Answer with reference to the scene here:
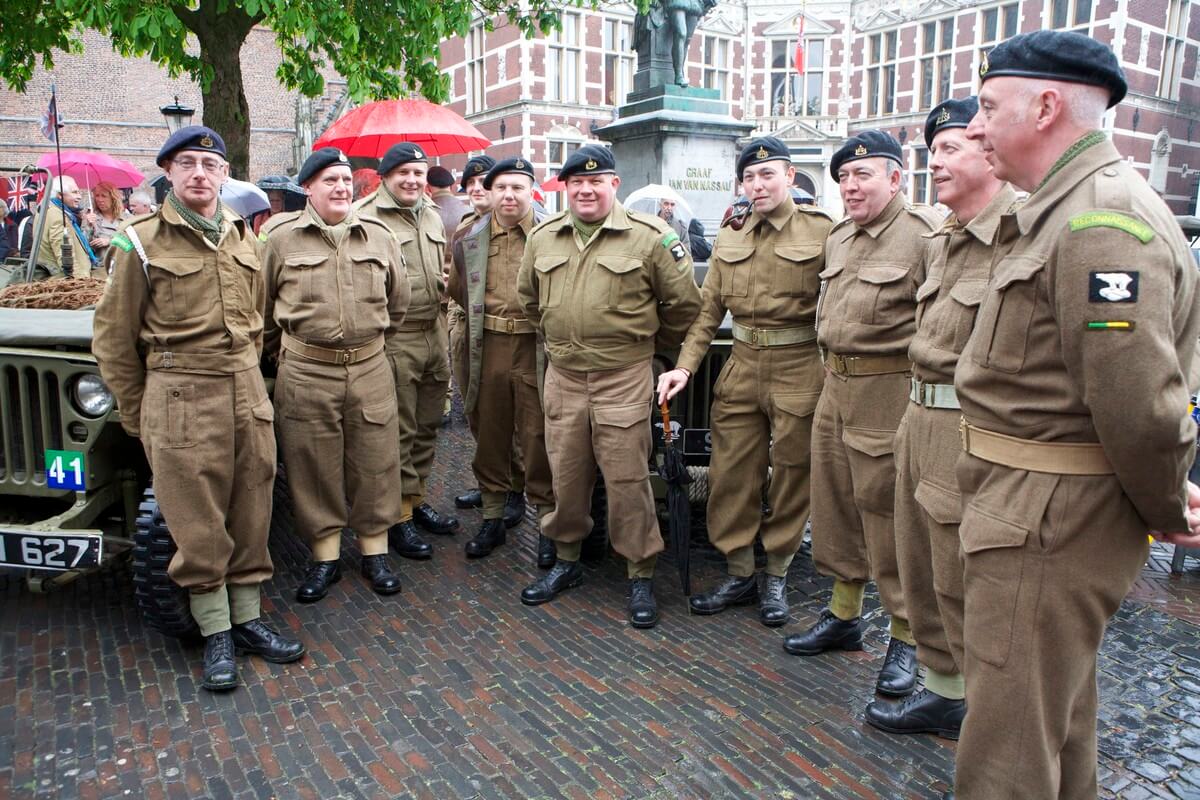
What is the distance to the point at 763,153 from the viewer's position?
13.0 feet

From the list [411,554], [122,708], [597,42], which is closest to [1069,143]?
[122,708]

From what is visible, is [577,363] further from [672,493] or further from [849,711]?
[849,711]

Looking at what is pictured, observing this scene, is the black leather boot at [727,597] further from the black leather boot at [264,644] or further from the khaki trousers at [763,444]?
the black leather boot at [264,644]

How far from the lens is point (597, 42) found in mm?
27125

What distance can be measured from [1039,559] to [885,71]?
29.9m

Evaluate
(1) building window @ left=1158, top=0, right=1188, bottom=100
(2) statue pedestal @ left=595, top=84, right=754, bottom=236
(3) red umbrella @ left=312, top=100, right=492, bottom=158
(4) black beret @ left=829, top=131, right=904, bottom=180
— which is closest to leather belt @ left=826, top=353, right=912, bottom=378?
(4) black beret @ left=829, top=131, right=904, bottom=180

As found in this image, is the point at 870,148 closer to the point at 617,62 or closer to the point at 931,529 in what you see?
the point at 931,529

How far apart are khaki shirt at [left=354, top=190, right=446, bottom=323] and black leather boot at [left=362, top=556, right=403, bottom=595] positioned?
133cm

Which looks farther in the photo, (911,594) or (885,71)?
(885,71)

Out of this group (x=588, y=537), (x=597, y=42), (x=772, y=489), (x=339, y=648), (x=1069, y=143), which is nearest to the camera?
(x=1069, y=143)

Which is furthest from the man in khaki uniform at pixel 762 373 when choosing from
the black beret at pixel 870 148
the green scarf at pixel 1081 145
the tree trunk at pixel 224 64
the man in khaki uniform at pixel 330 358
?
the tree trunk at pixel 224 64

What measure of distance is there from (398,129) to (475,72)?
926 inches

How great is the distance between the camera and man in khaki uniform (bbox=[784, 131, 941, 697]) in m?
3.43

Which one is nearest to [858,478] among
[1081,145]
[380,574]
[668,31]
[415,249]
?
[1081,145]
